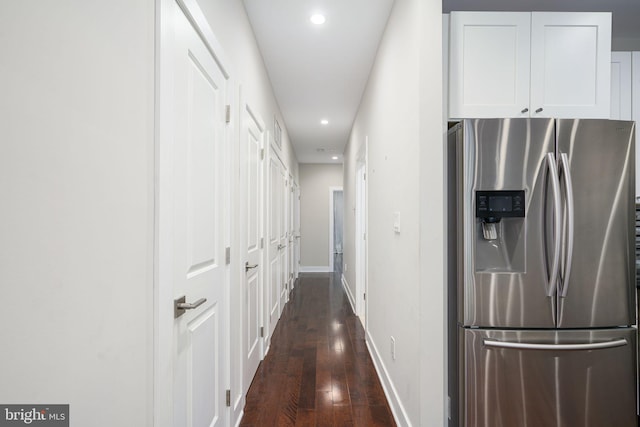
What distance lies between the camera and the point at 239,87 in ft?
6.31

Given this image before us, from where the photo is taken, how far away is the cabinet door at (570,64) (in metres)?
1.64

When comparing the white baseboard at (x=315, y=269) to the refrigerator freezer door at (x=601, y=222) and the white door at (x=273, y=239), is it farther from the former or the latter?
the refrigerator freezer door at (x=601, y=222)

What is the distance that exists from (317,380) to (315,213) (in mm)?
5582

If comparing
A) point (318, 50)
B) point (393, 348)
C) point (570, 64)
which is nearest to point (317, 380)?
point (393, 348)

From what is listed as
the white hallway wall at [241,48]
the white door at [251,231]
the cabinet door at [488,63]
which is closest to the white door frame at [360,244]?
the white hallway wall at [241,48]

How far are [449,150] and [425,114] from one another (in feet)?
0.85

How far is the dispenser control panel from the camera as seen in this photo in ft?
4.78

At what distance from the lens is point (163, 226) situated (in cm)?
99

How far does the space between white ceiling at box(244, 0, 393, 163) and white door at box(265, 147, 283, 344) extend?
80cm

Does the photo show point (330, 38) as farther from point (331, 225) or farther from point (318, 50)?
point (331, 225)

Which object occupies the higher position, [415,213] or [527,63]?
[527,63]

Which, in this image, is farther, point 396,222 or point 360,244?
point 360,244

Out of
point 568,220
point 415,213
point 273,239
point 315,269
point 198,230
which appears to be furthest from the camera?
point 315,269

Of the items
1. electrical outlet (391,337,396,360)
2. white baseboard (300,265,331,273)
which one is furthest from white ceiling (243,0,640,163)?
white baseboard (300,265,331,273)
